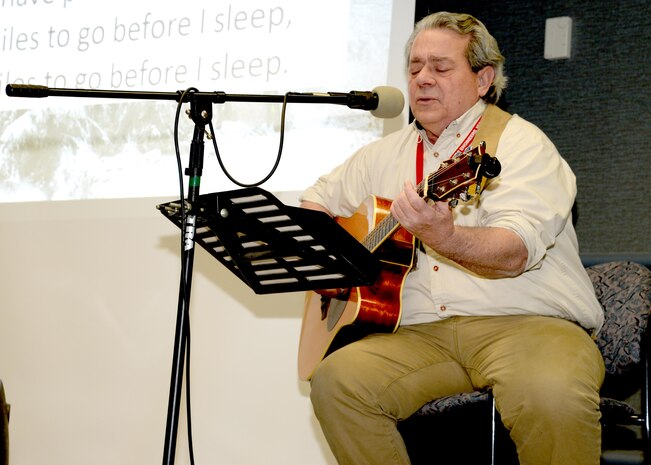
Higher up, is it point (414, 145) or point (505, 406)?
point (414, 145)

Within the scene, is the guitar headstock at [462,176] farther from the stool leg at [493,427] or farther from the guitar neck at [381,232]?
the stool leg at [493,427]

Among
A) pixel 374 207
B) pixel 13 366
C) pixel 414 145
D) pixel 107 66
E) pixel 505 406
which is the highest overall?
pixel 107 66

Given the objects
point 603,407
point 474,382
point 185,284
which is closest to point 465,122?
point 474,382

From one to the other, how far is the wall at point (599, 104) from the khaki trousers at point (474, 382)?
33.0 inches

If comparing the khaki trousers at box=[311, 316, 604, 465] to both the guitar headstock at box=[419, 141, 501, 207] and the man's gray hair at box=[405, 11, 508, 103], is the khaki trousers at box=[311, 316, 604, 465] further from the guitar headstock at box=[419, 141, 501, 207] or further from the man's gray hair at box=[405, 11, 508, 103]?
the man's gray hair at box=[405, 11, 508, 103]

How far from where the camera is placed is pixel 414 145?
Result: 2.61m

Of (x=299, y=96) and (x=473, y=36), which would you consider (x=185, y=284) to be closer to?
(x=299, y=96)

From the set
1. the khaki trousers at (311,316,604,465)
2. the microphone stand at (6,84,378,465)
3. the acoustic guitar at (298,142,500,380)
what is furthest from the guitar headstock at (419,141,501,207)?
the khaki trousers at (311,316,604,465)

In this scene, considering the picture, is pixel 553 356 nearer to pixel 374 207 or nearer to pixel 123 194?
pixel 374 207

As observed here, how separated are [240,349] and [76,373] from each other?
2.26 ft

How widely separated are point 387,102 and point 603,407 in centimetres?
85

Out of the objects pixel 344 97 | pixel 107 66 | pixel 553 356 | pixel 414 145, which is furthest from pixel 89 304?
pixel 553 356

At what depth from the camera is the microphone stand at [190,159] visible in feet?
5.97

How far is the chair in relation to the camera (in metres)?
2.16
